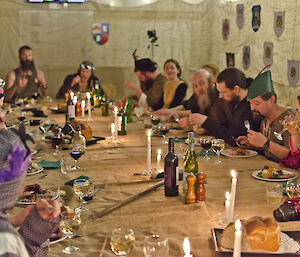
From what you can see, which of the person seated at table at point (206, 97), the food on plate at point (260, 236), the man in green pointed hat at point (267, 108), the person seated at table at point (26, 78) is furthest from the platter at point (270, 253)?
the person seated at table at point (26, 78)

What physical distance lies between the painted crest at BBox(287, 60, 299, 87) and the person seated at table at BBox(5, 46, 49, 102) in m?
3.88

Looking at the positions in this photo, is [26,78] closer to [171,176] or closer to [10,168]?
[171,176]

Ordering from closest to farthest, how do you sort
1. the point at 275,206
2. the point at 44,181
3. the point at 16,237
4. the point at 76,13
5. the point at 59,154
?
the point at 16,237, the point at 275,206, the point at 44,181, the point at 59,154, the point at 76,13

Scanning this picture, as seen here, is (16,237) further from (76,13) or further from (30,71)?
(76,13)

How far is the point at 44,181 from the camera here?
2.33 metres

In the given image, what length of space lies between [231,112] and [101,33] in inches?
178

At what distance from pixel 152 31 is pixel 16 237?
685 centimetres

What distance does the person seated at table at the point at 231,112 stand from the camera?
10.9ft

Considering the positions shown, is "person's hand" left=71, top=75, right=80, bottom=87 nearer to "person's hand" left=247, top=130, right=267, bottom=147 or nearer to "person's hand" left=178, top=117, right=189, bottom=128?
"person's hand" left=178, top=117, right=189, bottom=128

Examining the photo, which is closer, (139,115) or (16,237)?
(16,237)

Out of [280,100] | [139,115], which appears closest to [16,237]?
[139,115]

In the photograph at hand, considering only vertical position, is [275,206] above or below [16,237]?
below

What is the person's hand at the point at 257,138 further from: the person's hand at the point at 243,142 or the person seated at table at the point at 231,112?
the person seated at table at the point at 231,112

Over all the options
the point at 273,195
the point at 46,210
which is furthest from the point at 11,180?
the point at 273,195
